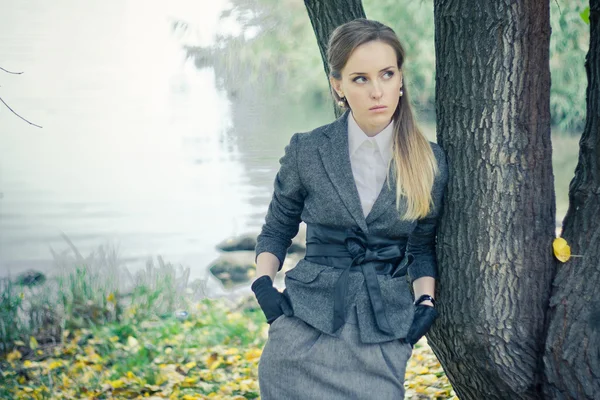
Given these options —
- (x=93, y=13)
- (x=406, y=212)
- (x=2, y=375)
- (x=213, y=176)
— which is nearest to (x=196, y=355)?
(x=2, y=375)

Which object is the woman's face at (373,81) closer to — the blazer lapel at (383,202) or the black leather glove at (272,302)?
the blazer lapel at (383,202)

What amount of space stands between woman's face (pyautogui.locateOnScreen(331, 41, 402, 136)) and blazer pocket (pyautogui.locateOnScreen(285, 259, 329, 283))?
1.51 feet

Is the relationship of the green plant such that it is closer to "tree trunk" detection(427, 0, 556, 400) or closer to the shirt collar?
the shirt collar

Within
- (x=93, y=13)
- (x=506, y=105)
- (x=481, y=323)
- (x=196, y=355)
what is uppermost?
(x=93, y=13)

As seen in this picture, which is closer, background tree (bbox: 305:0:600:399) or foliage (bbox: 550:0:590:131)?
background tree (bbox: 305:0:600:399)

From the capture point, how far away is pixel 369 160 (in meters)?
2.19

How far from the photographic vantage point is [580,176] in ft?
6.95

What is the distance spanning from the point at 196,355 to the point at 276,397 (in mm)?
2476

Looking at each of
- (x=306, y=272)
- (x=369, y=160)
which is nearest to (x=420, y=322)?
(x=306, y=272)

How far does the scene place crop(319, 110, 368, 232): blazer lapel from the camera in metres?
2.10

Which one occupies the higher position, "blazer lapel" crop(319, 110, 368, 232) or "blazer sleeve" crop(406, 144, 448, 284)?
"blazer lapel" crop(319, 110, 368, 232)

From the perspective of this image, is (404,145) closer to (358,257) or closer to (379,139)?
(379,139)

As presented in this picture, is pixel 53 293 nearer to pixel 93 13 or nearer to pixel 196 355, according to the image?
pixel 196 355

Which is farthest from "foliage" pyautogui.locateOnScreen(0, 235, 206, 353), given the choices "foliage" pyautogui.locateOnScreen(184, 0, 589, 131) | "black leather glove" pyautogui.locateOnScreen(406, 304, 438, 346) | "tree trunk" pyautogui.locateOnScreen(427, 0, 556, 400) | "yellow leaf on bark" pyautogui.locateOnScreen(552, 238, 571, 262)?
"yellow leaf on bark" pyautogui.locateOnScreen(552, 238, 571, 262)
